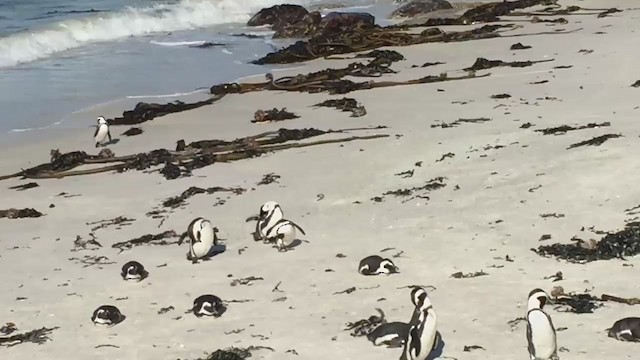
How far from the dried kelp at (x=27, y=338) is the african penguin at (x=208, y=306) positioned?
2.93 ft

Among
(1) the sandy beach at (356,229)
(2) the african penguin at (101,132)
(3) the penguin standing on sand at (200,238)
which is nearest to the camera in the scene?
(1) the sandy beach at (356,229)

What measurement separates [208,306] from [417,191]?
2800 millimetres

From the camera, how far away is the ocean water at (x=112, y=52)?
1480cm

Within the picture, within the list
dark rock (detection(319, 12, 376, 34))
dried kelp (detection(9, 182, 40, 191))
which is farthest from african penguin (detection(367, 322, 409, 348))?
dark rock (detection(319, 12, 376, 34))

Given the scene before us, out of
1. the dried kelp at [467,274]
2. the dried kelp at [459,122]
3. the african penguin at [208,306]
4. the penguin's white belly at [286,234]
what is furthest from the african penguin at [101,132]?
the dried kelp at [467,274]

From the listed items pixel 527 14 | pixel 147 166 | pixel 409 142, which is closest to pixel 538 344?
pixel 409 142

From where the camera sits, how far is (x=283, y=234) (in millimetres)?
6945

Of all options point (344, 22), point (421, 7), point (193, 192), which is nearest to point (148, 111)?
point (193, 192)

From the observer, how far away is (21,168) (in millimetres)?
10766

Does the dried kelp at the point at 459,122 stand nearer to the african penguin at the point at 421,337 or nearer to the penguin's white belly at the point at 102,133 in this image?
the penguin's white belly at the point at 102,133

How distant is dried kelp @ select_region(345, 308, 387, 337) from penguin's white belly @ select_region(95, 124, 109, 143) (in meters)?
6.66

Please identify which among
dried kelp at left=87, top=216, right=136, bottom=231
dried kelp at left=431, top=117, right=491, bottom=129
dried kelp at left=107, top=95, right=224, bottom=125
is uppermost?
dried kelp at left=107, top=95, right=224, bottom=125

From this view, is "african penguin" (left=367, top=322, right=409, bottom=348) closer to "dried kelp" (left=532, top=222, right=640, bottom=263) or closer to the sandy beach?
the sandy beach

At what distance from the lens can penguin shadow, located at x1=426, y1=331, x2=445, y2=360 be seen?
16.0ft
